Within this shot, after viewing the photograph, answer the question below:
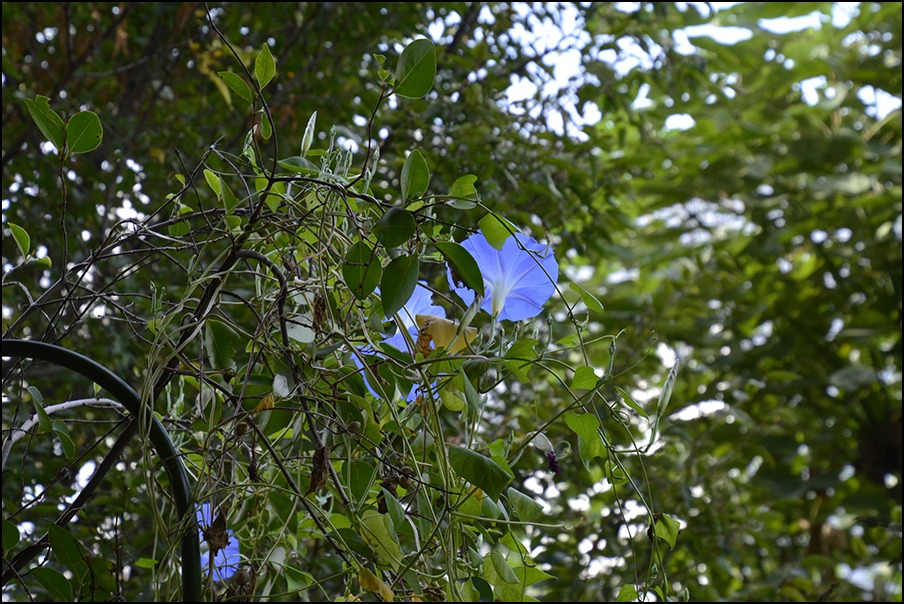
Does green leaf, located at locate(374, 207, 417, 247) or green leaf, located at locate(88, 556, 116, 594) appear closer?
green leaf, located at locate(374, 207, 417, 247)

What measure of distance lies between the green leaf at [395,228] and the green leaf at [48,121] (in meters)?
→ 0.24

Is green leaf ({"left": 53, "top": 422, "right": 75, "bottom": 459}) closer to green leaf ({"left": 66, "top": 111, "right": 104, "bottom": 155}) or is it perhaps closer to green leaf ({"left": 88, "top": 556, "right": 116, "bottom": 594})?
green leaf ({"left": 88, "top": 556, "right": 116, "bottom": 594})

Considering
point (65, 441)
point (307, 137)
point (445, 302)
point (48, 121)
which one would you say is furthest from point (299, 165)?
point (445, 302)

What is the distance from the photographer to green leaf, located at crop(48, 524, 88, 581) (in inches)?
21.4

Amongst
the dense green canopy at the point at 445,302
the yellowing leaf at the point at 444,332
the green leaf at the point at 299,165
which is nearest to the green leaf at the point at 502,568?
the dense green canopy at the point at 445,302

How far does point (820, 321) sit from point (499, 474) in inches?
75.5

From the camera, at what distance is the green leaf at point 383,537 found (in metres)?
0.53

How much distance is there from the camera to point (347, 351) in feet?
2.02

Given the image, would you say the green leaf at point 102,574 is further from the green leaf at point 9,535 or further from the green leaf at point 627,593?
the green leaf at point 627,593

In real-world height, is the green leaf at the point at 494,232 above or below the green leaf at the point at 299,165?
below

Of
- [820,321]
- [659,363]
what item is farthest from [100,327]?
[820,321]

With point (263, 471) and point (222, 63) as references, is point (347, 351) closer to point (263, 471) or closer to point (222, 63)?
point (263, 471)

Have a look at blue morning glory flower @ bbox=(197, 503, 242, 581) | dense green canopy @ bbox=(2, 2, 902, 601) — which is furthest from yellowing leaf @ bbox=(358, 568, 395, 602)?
blue morning glory flower @ bbox=(197, 503, 242, 581)

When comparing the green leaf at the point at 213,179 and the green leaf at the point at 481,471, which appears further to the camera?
the green leaf at the point at 213,179
